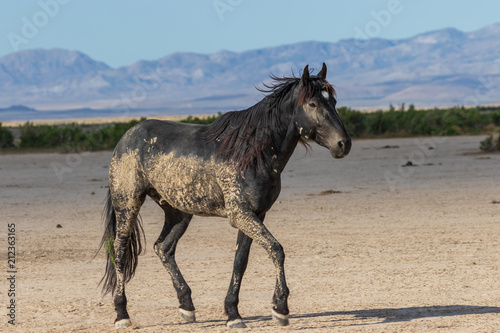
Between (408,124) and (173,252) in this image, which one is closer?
(173,252)

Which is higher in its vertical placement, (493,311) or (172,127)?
(172,127)

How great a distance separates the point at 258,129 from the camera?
6.47 metres

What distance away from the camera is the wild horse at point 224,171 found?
243 inches

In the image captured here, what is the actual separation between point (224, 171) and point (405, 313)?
2.15m

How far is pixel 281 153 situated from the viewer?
6406 millimetres

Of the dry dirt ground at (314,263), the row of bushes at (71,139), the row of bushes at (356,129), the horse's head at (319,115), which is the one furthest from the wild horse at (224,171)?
the row of bushes at (71,139)

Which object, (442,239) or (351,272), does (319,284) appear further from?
(442,239)

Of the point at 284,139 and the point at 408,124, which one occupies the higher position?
the point at 284,139

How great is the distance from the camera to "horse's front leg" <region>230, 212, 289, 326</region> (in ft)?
20.0

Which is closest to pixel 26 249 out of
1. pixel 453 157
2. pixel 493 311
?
pixel 493 311

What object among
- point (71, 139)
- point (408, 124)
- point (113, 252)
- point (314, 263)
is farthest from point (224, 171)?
point (408, 124)

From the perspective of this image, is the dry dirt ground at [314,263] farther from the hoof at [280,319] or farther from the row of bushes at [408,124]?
the row of bushes at [408,124]

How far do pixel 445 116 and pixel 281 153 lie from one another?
4328 centimetres

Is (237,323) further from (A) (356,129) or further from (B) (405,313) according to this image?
(A) (356,129)
